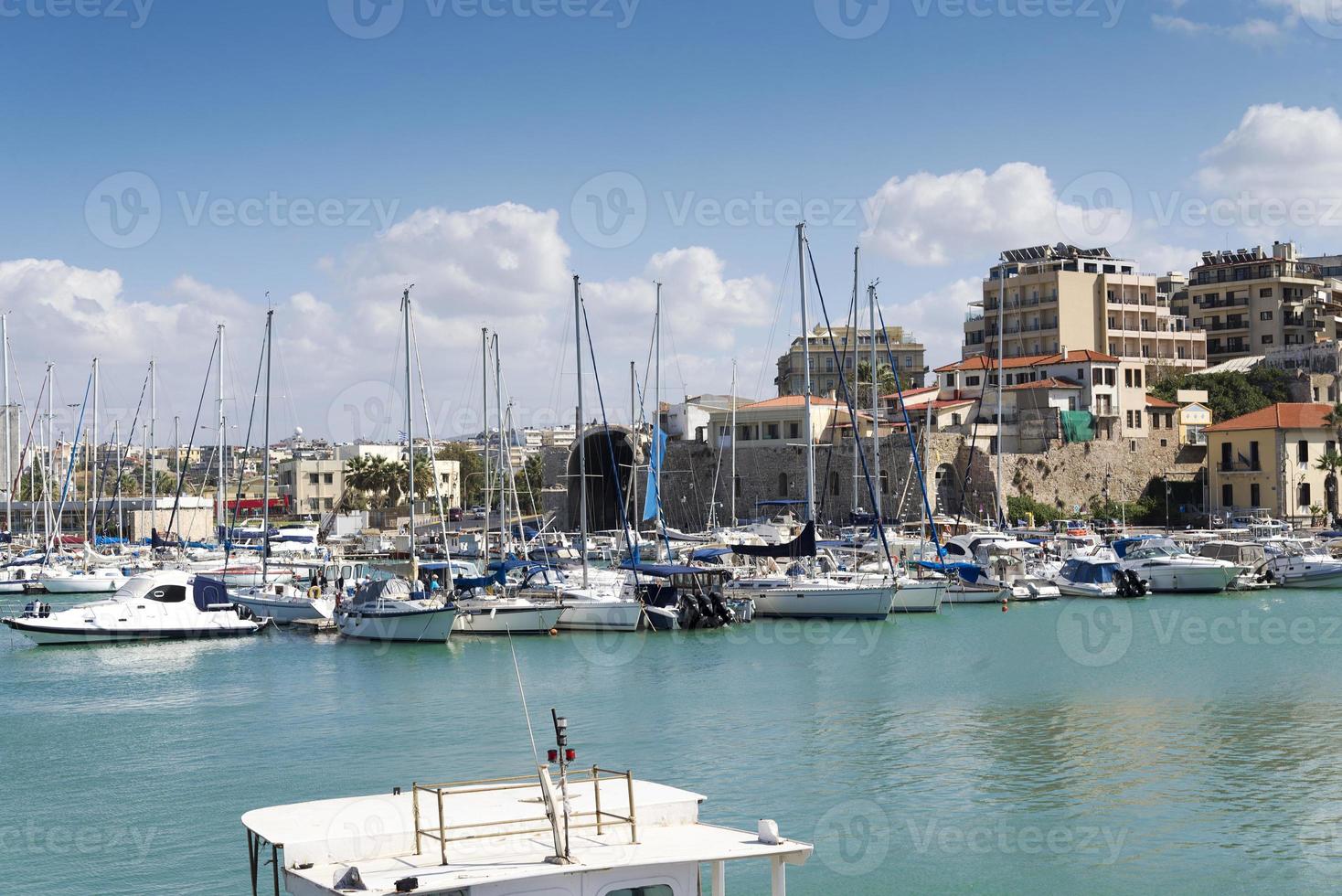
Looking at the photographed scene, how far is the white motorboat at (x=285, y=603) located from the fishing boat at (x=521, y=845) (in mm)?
33391

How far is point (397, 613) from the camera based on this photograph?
3878cm

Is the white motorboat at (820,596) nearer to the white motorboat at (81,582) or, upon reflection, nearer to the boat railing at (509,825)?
the white motorboat at (81,582)

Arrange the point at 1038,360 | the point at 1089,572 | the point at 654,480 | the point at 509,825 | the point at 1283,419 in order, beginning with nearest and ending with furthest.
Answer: the point at 509,825, the point at 1089,572, the point at 654,480, the point at 1283,419, the point at 1038,360

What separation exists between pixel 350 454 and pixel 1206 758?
116166 millimetres

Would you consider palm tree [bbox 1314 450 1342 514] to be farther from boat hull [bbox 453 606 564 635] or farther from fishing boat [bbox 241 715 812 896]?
fishing boat [bbox 241 715 812 896]

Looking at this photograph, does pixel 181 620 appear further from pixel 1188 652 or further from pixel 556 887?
pixel 556 887

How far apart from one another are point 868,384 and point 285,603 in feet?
188

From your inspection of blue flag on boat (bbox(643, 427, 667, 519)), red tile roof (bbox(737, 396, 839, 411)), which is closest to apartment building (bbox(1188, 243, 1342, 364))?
red tile roof (bbox(737, 396, 839, 411))

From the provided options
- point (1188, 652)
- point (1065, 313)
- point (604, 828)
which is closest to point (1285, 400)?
point (1065, 313)

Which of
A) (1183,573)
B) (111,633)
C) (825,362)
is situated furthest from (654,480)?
(825,362)

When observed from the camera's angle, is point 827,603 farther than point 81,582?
No

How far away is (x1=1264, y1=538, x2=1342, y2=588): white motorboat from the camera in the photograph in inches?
2119

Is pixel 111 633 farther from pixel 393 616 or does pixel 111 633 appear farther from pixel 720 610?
pixel 720 610

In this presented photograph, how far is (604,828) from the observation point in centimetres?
1030
